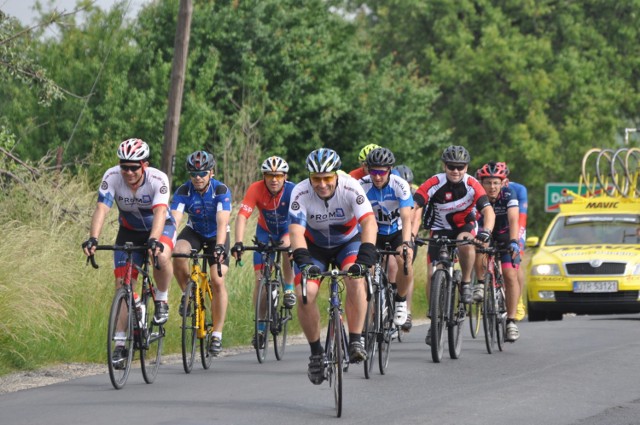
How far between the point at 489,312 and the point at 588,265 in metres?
5.78

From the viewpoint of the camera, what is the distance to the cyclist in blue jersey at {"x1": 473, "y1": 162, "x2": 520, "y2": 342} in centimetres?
1583

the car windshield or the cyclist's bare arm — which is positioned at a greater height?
the car windshield

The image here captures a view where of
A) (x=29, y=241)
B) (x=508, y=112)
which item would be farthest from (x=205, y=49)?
(x=508, y=112)

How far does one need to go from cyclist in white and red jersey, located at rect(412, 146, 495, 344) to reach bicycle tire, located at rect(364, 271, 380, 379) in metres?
2.17

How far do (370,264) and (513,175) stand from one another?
1855 inches

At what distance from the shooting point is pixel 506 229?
54.1 ft

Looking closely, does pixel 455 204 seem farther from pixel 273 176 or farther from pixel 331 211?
pixel 331 211

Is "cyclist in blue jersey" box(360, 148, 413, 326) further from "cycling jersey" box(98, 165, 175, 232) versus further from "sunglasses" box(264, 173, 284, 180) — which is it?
"cycling jersey" box(98, 165, 175, 232)

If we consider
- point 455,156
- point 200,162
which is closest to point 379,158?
point 455,156

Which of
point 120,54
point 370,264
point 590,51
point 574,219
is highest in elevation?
point 590,51

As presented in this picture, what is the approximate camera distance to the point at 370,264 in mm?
10477

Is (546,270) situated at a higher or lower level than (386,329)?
higher

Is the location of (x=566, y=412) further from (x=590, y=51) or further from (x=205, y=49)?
(x=590, y=51)

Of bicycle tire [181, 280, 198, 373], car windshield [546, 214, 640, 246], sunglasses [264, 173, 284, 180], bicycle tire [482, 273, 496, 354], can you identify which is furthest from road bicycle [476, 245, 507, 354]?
car windshield [546, 214, 640, 246]
